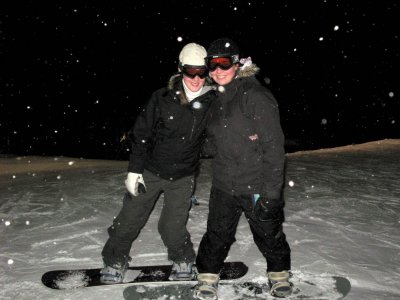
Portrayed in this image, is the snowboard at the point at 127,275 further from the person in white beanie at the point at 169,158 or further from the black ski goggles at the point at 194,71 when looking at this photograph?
the black ski goggles at the point at 194,71

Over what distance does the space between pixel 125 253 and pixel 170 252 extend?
0.42 metres

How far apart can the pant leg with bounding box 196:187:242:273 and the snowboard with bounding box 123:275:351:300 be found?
0.23m

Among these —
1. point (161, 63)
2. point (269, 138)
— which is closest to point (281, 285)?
point (269, 138)

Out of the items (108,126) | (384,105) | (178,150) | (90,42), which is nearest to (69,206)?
(178,150)

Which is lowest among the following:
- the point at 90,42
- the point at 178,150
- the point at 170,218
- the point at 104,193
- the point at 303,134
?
the point at 303,134

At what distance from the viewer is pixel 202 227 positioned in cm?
484

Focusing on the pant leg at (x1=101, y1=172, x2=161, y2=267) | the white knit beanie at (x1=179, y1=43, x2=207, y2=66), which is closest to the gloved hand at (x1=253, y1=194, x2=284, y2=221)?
the pant leg at (x1=101, y1=172, x2=161, y2=267)

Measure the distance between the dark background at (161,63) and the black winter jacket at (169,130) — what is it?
65.6 feet

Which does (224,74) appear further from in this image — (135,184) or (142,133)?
(135,184)

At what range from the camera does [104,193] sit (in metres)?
6.64

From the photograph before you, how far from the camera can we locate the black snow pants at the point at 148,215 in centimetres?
317

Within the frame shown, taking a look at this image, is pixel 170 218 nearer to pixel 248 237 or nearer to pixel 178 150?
pixel 178 150

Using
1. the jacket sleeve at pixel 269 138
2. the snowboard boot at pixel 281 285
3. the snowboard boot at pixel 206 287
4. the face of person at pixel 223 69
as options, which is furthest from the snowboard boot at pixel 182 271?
the face of person at pixel 223 69

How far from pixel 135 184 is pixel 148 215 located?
15.6 inches
